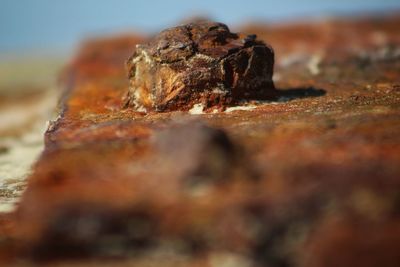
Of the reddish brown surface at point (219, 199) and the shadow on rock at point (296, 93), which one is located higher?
the reddish brown surface at point (219, 199)

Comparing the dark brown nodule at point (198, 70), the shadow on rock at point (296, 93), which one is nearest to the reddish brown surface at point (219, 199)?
the dark brown nodule at point (198, 70)

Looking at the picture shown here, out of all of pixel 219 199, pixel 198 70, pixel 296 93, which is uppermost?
pixel 198 70

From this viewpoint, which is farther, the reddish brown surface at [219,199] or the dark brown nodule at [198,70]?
the dark brown nodule at [198,70]

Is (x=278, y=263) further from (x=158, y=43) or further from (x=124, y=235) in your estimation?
(x=158, y=43)

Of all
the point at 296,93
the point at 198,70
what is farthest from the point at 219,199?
the point at 296,93

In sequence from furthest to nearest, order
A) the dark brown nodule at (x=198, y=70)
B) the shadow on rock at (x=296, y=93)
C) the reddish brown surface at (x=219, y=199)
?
the shadow on rock at (x=296, y=93), the dark brown nodule at (x=198, y=70), the reddish brown surface at (x=219, y=199)

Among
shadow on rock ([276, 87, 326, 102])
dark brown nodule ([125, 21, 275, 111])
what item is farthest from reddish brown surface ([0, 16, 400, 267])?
shadow on rock ([276, 87, 326, 102])

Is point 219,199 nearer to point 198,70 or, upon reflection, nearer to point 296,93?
point 198,70

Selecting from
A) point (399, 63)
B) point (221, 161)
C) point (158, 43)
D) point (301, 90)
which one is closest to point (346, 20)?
point (399, 63)

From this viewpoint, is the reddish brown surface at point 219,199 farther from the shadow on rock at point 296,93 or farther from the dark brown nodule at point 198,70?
the shadow on rock at point 296,93

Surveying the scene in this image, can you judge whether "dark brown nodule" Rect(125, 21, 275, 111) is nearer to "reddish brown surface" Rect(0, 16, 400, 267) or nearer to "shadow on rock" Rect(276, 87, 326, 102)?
"shadow on rock" Rect(276, 87, 326, 102)
